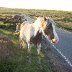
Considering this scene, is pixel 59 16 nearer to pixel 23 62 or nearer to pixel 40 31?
pixel 40 31

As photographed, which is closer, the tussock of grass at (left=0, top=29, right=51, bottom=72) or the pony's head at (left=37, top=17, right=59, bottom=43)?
the pony's head at (left=37, top=17, right=59, bottom=43)

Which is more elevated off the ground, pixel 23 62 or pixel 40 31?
pixel 40 31

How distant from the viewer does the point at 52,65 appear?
1564 cm

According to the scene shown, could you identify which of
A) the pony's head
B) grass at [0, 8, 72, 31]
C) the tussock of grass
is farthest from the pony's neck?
grass at [0, 8, 72, 31]

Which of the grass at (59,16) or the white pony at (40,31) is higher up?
the white pony at (40,31)

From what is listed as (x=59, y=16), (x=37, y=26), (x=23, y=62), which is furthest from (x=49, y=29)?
(x=59, y=16)

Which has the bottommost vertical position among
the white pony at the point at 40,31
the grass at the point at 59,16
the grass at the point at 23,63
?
the grass at the point at 59,16

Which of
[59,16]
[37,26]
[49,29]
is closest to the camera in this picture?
[49,29]

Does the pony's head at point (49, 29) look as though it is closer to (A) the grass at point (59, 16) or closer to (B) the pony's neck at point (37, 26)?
(B) the pony's neck at point (37, 26)

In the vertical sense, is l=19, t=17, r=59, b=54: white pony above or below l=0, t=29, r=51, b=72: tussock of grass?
above

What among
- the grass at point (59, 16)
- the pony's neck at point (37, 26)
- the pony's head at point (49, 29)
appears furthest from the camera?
the grass at point (59, 16)

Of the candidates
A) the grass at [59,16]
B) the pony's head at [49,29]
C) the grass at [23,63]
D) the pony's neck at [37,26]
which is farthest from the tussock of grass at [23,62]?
the grass at [59,16]

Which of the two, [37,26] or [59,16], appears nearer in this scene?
[37,26]

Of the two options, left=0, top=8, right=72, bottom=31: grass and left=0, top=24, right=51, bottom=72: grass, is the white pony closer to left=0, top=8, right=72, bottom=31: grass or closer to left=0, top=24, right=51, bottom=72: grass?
left=0, top=24, right=51, bottom=72: grass
